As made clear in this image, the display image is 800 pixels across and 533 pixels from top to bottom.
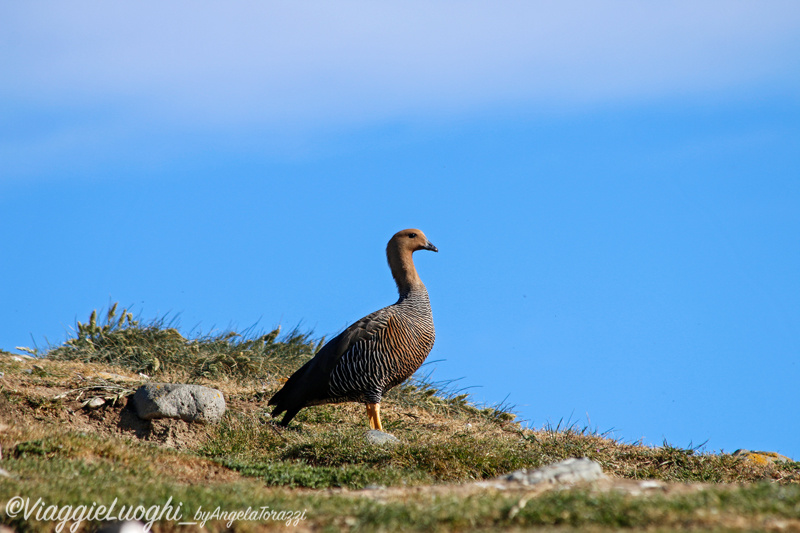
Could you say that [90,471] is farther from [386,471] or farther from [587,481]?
[587,481]

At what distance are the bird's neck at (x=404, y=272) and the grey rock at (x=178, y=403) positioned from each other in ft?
9.64

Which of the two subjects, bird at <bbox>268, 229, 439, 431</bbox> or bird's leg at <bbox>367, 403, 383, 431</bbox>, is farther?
bird's leg at <bbox>367, 403, 383, 431</bbox>

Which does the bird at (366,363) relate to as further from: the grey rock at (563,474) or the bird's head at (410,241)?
the grey rock at (563,474)

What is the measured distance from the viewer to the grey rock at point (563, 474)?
211 inches

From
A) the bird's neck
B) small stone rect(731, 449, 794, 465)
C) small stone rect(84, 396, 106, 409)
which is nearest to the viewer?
small stone rect(731, 449, 794, 465)

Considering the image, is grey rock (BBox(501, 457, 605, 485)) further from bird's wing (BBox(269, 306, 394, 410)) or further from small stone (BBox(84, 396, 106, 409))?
small stone (BBox(84, 396, 106, 409))

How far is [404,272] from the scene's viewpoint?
10922 mm

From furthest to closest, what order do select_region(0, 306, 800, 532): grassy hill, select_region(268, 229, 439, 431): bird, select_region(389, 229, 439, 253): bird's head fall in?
select_region(389, 229, 439, 253): bird's head → select_region(268, 229, 439, 431): bird → select_region(0, 306, 800, 532): grassy hill

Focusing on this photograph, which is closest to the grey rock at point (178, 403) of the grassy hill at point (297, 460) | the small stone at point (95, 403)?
the grassy hill at point (297, 460)

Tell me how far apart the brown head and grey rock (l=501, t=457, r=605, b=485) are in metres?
5.33


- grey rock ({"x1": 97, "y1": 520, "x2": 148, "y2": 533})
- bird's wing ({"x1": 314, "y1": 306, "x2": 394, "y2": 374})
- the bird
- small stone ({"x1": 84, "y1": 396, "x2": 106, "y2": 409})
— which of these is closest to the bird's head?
the bird

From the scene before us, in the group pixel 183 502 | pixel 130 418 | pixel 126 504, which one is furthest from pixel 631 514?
pixel 130 418

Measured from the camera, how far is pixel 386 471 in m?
7.02

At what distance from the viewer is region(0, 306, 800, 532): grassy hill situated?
4453mm
